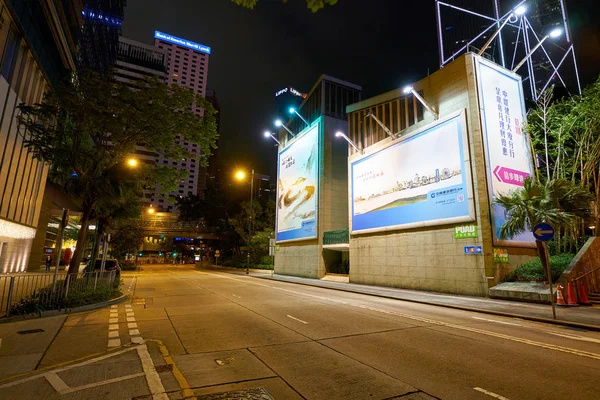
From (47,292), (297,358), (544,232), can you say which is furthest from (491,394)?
(47,292)

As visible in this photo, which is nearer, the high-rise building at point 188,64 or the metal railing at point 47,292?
the metal railing at point 47,292

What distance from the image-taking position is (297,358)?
5.89 m

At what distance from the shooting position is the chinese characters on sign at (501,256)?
16.3m

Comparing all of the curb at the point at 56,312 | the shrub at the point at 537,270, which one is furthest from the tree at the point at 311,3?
the shrub at the point at 537,270

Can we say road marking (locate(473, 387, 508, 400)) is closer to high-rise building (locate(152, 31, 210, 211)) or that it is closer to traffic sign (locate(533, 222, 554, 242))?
traffic sign (locate(533, 222, 554, 242))

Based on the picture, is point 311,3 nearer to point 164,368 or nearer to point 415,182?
point 164,368

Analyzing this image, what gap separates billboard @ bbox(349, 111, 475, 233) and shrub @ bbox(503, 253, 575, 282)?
10.6 feet

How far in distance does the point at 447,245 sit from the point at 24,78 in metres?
26.5

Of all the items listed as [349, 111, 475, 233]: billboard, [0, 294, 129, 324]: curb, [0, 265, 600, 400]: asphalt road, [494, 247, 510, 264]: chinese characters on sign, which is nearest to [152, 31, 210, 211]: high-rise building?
[349, 111, 475, 233]: billboard

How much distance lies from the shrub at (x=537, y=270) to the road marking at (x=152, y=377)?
16350 millimetres

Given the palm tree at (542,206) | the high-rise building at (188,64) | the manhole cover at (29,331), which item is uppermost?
the high-rise building at (188,64)

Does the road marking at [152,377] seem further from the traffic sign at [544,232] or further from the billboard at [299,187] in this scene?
the billboard at [299,187]

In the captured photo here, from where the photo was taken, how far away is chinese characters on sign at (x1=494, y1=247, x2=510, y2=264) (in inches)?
643

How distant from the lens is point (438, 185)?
1920 cm
